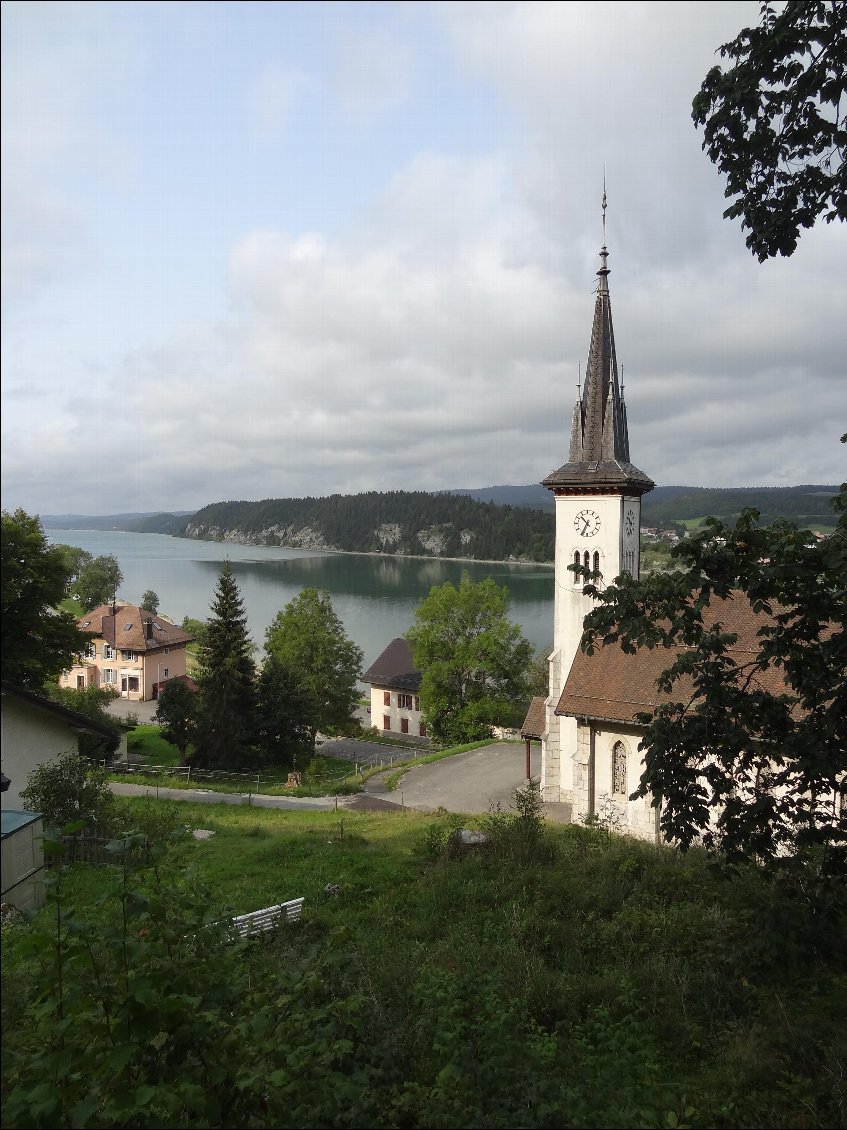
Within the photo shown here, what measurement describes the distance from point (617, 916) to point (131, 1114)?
6678 millimetres

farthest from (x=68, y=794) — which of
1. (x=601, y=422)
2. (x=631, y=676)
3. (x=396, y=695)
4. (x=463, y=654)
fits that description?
(x=396, y=695)

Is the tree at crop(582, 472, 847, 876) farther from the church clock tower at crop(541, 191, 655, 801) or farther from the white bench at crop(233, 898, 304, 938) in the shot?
the church clock tower at crop(541, 191, 655, 801)

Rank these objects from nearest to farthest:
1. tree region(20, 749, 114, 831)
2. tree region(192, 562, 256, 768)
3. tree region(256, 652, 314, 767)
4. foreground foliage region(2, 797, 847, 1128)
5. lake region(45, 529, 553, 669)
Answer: foreground foliage region(2, 797, 847, 1128) → tree region(20, 749, 114, 831) → tree region(192, 562, 256, 768) → tree region(256, 652, 314, 767) → lake region(45, 529, 553, 669)

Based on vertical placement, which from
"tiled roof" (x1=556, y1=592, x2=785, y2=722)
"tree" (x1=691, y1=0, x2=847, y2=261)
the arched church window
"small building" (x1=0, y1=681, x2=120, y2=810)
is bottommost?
the arched church window

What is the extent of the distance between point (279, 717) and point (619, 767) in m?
15.4

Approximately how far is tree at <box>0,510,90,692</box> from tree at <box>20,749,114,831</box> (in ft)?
23.9

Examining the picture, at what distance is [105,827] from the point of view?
1105cm

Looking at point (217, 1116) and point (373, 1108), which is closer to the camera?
point (217, 1116)

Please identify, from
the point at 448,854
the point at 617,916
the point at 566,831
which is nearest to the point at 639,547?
the point at 566,831

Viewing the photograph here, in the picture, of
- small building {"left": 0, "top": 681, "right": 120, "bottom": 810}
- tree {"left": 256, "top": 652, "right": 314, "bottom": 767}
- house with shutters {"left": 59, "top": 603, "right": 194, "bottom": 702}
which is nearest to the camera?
small building {"left": 0, "top": 681, "right": 120, "bottom": 810}

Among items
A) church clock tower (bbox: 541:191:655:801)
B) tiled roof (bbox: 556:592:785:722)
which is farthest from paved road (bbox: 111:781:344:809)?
tiled roof (bbox: 556:592:785:722)

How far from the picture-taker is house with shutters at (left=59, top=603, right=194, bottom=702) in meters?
22.4

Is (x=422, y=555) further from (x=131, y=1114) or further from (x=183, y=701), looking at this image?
(x=131, y=1114)

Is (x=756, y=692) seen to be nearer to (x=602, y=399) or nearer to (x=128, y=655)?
(x=602, y=399)
